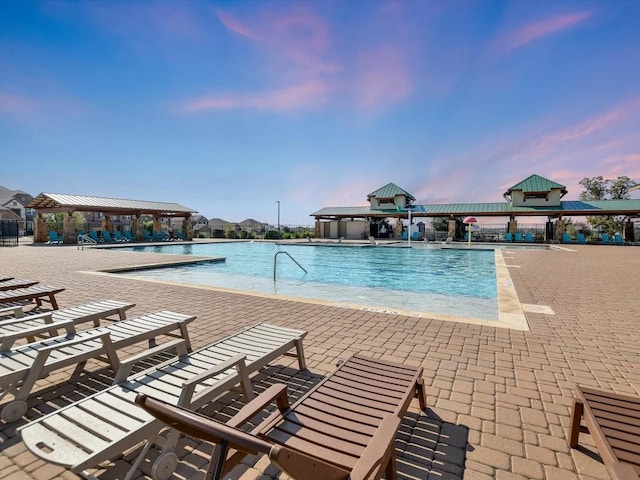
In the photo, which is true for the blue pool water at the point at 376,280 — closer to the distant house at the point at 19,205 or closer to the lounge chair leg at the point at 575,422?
the lounge chair leg at the point at 575,422

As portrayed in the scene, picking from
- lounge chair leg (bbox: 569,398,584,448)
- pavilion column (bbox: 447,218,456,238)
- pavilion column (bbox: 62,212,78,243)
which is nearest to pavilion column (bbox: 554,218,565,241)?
pavilion column (bbox: 447,218,456,238)

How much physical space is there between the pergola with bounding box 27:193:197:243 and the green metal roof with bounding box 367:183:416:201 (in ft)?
62.6

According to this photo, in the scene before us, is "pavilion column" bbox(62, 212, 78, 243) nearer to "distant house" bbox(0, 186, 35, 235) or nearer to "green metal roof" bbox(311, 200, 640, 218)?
"green metal roof" bbox(311, 200, 640, 218)

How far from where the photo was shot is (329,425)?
1.83 m

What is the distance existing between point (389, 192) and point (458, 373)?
32327 mm

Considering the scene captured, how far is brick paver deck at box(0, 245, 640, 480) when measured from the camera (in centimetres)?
201

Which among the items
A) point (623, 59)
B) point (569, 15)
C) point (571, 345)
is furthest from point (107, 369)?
point (623, 59)

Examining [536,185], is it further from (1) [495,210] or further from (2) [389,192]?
(2) [389,192]

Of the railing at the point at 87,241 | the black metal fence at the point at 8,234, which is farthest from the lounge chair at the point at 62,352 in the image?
the black metal fence at the point at 8,234

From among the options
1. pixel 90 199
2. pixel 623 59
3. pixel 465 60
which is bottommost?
pixel 90 199

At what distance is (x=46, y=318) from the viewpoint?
353 cm

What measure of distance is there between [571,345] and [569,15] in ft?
30.7

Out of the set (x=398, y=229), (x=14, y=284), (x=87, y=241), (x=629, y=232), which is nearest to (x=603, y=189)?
(x=629, y=232)

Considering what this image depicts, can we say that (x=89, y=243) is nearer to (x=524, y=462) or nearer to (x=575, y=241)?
(x=524, y=462)
